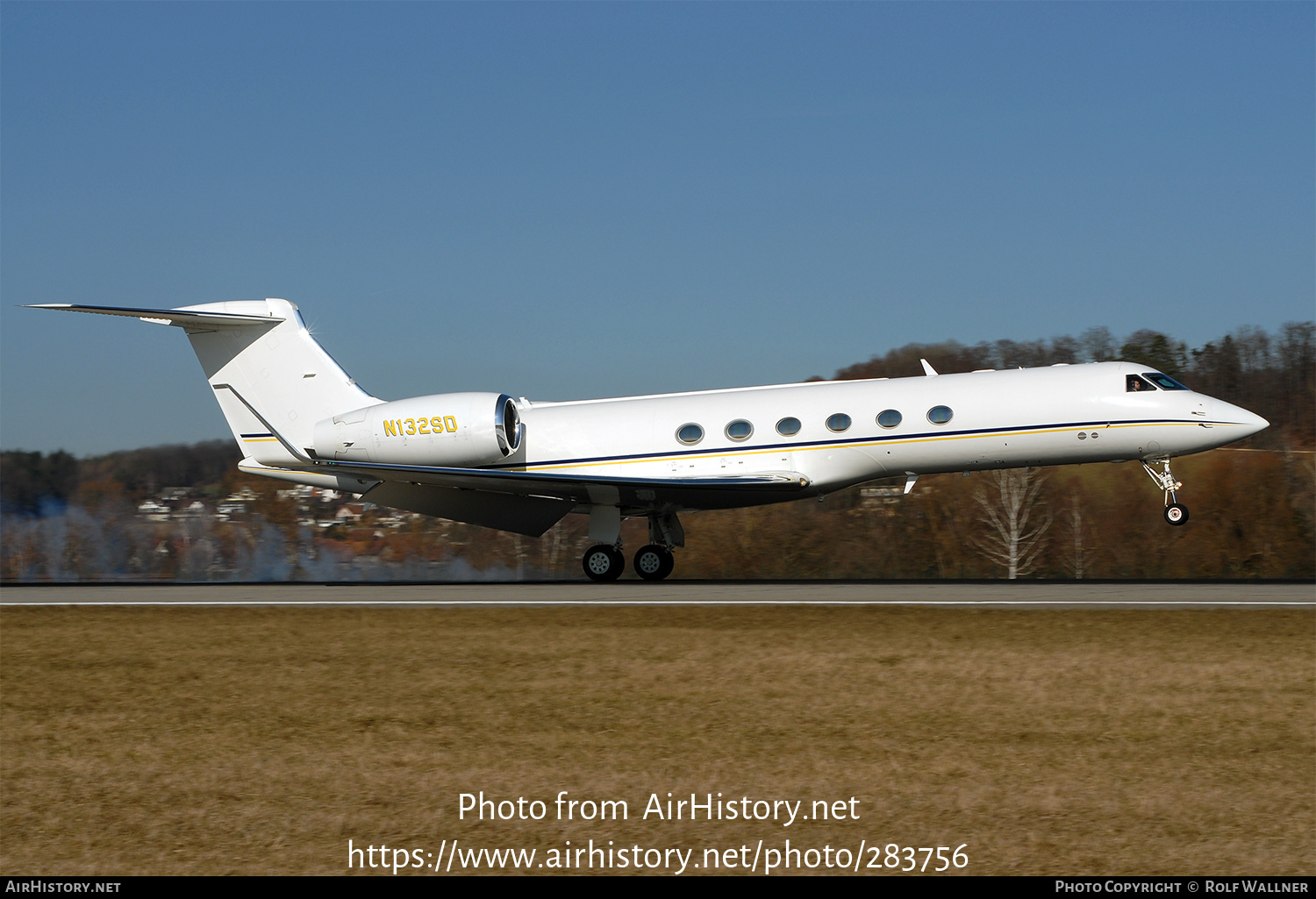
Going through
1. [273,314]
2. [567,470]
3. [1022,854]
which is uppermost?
[273,314]

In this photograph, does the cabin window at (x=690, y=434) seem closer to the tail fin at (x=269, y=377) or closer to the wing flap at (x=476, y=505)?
the wing flap at (x=476, y=505)

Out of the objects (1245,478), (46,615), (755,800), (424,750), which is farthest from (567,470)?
(1245,478)

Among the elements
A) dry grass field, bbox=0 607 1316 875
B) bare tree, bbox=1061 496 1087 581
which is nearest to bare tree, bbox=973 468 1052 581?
bare tree, bbox=1061 496 1087 581

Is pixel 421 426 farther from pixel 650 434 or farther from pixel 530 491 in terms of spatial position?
pixel 650 434

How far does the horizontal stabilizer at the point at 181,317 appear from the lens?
19781 millimetres

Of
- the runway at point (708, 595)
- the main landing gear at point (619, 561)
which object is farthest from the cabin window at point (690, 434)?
the runway at point (708, 595)

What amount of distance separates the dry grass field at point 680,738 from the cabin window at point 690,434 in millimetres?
7962

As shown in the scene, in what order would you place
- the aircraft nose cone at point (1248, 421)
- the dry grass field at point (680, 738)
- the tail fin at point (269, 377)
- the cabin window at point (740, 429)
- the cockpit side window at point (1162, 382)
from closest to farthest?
the dry grass field at point (680, 738)
the aircraft nose cone at point (1248, 421)
the cockpit side window at point (1162, 382)
the cabin window at point (740, 429)
the tail fin at point (269, 377)

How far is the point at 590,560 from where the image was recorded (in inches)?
855

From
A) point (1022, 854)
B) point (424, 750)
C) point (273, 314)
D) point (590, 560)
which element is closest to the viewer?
point (1022, 854)

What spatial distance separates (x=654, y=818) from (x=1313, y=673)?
692cm

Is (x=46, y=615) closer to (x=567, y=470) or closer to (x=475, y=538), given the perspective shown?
(x=567, y=470)

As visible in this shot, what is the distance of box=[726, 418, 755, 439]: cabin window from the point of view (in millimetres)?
20984

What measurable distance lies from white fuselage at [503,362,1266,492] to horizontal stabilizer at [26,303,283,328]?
20.3 ft
